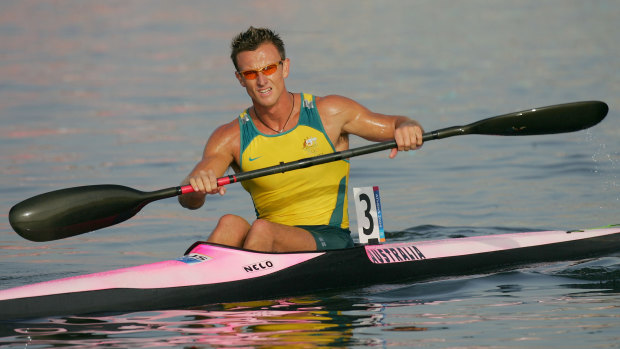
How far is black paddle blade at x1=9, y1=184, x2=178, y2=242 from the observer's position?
6.83 meters

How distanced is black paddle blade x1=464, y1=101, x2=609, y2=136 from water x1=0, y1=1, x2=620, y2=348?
1.01 meters

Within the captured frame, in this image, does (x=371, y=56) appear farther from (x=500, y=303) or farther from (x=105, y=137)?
(x=500, y=303)

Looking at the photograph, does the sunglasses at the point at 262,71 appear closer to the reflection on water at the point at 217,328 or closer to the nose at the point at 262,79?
the nose at the point at 262,79

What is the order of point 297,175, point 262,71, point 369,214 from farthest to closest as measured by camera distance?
point 369,214
point 297,175
point 262,71

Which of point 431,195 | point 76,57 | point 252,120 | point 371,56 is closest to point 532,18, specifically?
point 371,56

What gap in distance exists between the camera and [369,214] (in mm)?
7480

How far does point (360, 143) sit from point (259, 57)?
20.7 ft

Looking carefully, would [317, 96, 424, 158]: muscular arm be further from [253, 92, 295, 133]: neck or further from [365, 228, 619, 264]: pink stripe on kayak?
[365, 228, 619, 264]: pink stripe on kayak

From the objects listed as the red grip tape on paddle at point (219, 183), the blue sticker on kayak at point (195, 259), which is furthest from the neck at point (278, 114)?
the blue sticker on kayak at point (195, 259)

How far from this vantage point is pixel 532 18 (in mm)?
26031

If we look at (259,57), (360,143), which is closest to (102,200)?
(259,57)

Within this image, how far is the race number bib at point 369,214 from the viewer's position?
7.41 meters

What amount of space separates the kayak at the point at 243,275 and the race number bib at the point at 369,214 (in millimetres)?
127

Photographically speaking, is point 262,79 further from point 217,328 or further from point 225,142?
point 217,328
